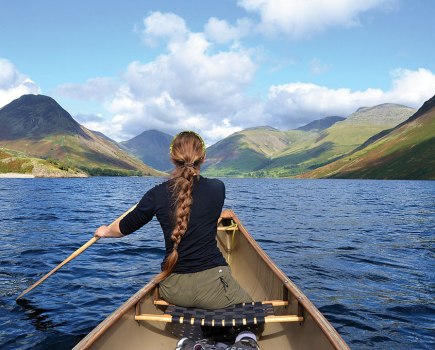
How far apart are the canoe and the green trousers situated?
517 millimetres

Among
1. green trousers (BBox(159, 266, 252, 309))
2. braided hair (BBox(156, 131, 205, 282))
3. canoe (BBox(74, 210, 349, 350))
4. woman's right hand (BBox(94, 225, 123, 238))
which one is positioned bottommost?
canoe (BBox(74, 210, 349, 350))

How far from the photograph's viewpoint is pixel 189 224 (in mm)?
5422

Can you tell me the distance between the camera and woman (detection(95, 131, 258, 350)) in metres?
5.35

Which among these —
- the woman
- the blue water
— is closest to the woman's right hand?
the woman

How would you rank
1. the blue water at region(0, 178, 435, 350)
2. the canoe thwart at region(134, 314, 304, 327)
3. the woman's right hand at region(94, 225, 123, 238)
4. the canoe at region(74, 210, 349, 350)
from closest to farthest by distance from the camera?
the canoe at region(74, 210, 349, 350) < the canoe thwart at region(134, 314, 304, 327) < the woman's right hand at region(94, 225, 123, 238) < the blue water at region(0, 178, 435, 350)

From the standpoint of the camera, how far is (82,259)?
16406mm

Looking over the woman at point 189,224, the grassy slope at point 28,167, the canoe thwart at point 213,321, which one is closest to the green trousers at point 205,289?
the woman at point 189,224

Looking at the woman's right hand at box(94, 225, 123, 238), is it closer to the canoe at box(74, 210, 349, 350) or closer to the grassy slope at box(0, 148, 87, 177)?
the canoe at box(74, 210, 349, 350)

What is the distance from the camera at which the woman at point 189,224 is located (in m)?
5.35

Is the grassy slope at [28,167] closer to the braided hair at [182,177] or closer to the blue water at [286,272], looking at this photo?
the blue water at [286,272]

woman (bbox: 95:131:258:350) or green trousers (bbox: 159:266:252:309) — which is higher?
woman (bbox: 95:131:258:350)

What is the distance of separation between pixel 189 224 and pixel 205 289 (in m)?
1.03

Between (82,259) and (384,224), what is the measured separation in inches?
884

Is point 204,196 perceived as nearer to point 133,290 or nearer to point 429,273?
point 133,290
